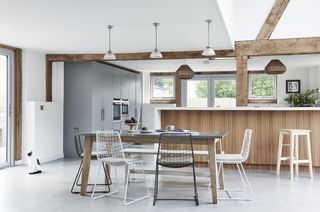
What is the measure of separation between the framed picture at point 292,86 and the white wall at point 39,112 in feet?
22.2

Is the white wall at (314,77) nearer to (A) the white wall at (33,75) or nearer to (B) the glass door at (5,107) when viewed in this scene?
(A) the white wall at (33,75)

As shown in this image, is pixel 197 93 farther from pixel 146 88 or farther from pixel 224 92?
pixel 146 88

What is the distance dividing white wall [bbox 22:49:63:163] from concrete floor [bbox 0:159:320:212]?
3.06ft

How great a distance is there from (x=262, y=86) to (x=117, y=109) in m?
4.90

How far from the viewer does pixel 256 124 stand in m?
6.04

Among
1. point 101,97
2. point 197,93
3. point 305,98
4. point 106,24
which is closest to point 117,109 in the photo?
point 101,97

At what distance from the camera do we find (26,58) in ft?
21.5

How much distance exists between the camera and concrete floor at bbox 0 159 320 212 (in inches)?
144

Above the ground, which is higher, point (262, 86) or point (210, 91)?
Answer: point (262, 86)

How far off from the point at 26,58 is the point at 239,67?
161 inches

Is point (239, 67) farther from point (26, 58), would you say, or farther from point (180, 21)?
point (26, 58)

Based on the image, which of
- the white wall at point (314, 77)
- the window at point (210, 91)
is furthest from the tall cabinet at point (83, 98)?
the white wall at point (314, 77)

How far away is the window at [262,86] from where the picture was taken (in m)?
10.7

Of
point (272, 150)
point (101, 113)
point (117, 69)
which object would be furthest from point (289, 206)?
point (117, 69)
